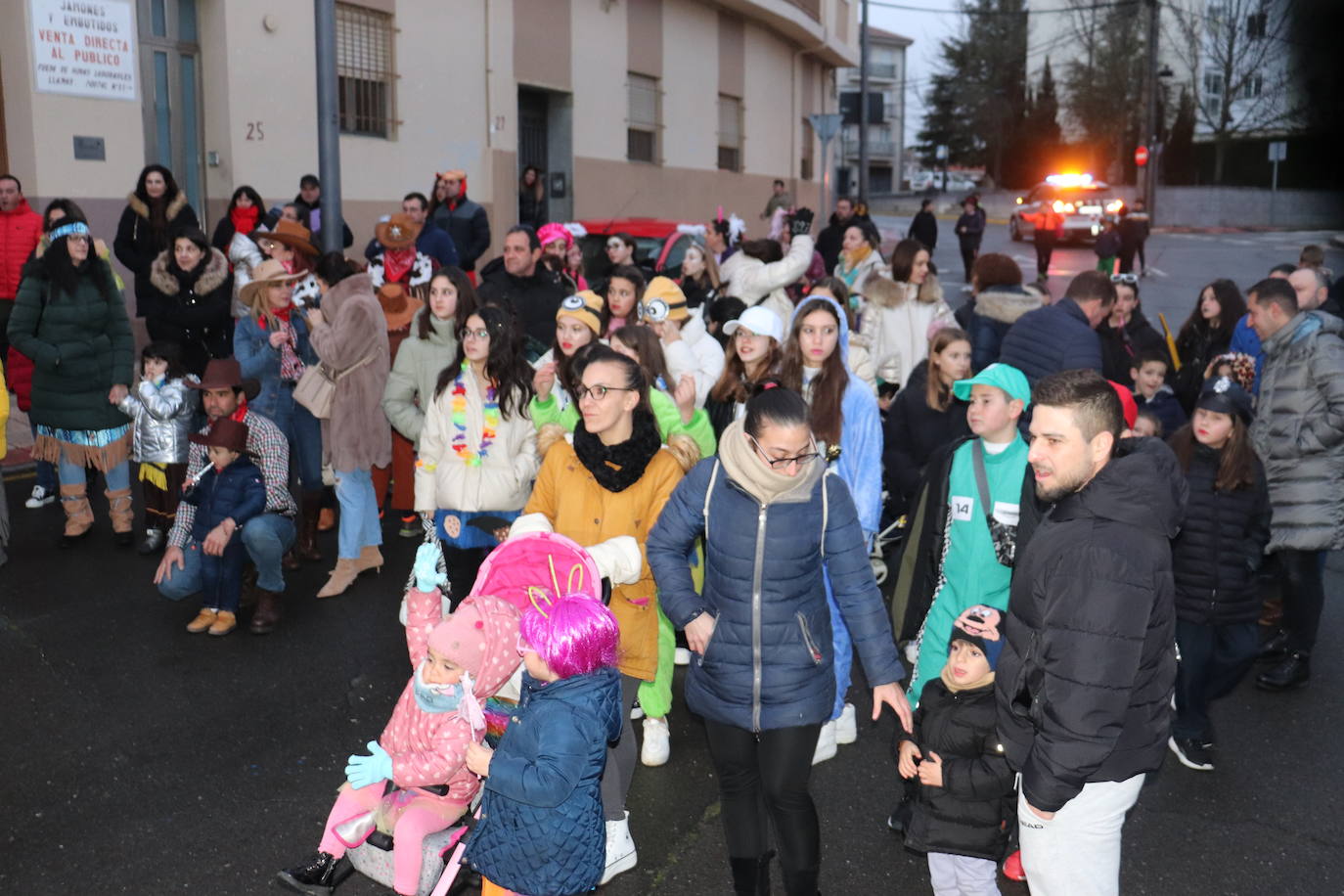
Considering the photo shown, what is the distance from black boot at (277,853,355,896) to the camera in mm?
4246

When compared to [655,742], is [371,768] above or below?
above

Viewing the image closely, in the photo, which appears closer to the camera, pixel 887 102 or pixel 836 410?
pixel 836 410

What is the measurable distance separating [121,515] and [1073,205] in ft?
106

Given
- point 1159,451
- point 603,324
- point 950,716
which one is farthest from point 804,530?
point 603,324

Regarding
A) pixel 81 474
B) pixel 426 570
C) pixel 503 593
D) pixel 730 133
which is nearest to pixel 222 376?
pixel 81 474

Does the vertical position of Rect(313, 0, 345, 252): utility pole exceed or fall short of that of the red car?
→ it exceeds it

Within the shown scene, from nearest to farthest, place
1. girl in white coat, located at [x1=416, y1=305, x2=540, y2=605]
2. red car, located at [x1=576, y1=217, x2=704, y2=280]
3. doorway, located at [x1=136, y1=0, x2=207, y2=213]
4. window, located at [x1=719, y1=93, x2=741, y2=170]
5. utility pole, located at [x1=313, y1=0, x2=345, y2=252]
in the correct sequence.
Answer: girl in white coat, located at [x1=416, y1=305, x2=540, y2=605] → utility pole, located at [x1=313, y1=0, x2=345, y2=252] → red car, located at [x1=576, y1=217, x2=704, y2=280] → doorway, located at [x1=136, y1=0, x2=207, y2=213] → window, located at [x1=719, y1=93, x2=741, y2=170]

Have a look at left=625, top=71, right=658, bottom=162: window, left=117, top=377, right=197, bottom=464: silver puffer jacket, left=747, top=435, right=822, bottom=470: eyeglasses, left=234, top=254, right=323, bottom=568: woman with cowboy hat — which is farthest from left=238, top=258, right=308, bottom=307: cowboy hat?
left=625, top=71, right=658, bottom=162: window

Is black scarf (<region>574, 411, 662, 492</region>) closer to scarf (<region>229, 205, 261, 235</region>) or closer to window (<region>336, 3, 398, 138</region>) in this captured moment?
scarf (<region>229, 205, 261, 235</region>)

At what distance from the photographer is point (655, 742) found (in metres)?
5.52

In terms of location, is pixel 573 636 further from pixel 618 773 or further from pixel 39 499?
pixel 39 499

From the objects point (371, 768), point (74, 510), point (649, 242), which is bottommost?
point (74, 510)

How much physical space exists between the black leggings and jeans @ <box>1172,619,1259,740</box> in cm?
233

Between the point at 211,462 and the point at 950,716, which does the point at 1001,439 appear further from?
the point at 211,462
